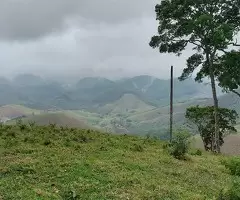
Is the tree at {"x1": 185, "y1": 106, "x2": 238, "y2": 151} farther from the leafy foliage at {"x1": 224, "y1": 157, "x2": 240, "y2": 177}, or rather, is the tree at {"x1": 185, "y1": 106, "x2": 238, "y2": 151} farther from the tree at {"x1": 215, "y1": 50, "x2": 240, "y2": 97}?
the leafy foliage at {"x1": 224, "y1": 157, "x2": 240, "y2": 177}

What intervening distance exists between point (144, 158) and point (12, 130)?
372 inches

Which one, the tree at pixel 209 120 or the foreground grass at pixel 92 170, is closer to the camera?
the foreground grass at pixel 92 170

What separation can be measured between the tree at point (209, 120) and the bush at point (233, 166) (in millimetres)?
23483

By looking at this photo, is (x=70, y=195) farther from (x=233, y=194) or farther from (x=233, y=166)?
(x=233, y=166)

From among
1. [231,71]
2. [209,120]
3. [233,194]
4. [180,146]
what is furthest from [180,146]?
[209,120]

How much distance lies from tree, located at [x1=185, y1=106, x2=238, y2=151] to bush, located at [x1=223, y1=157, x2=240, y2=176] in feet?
77.0

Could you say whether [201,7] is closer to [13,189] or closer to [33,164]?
[33,164]

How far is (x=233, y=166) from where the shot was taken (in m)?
26.5

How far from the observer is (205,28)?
4128 cm

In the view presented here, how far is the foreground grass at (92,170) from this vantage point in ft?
54.6

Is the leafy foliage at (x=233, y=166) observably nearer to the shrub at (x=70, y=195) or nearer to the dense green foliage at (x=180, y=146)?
the dense green foliage at (x=180, y=146)

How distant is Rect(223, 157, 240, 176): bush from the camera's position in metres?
25.8

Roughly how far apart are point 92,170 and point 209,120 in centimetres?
3474

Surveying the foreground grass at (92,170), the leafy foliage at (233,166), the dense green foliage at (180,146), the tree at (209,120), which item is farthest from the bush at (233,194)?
the tree at (209,120)
